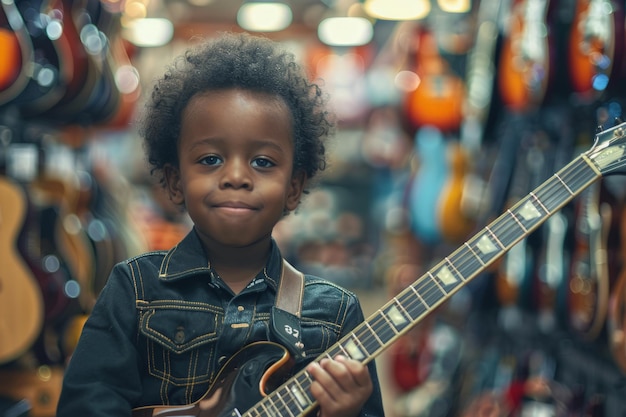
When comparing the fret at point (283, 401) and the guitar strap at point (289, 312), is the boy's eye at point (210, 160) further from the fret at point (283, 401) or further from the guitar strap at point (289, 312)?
the fret at point (283, 401)

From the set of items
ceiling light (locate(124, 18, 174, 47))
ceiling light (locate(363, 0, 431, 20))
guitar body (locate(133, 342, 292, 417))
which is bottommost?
guitar body (locate(133, 342, 292, 417))

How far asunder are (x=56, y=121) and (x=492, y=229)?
207 centimetres

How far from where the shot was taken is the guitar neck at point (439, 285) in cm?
152

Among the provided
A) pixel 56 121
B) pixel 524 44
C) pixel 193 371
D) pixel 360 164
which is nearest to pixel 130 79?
pixel 56 121

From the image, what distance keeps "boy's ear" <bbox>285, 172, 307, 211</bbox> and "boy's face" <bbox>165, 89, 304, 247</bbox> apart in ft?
0.25

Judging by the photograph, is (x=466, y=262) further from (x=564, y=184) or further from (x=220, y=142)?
(x=220, y=142)

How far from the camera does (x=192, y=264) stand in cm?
166

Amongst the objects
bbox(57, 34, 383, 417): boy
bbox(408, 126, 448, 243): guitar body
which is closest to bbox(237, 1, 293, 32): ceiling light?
bbox(408, 126, 448, 243): guitar body

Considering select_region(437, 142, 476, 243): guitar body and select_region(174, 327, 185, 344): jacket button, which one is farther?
select_region(437, 142, 476, 243): guitar body

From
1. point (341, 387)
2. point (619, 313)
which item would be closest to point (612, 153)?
point (341, 387)

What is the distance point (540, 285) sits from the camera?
9.90 ft

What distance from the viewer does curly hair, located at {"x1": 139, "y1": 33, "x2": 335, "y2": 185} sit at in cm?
167

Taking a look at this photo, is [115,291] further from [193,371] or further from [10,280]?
[10,280]

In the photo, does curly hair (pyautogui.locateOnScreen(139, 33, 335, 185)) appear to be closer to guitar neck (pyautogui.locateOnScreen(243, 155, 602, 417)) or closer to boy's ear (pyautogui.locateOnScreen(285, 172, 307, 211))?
boy's ear (pyautogui.locateOnScreen(285, 172, 307, 211))
